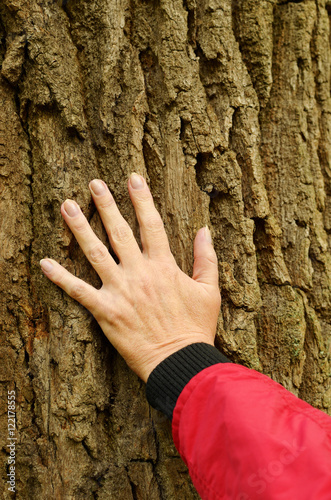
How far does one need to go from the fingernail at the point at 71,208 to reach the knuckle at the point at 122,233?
18cm

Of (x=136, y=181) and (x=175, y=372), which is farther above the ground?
(x=136, y=181)

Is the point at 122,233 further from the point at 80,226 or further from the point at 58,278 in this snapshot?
the point at 58,278

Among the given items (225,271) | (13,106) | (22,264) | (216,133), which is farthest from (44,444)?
(216,133)

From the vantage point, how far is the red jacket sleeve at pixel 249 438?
3.39 feet

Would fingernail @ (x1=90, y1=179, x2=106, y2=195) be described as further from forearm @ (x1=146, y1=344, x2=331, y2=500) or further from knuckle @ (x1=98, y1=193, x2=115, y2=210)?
forearm @ (x1=146, y1=344, x2=331, y2=500)

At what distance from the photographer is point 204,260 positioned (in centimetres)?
169

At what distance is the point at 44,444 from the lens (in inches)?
62.4

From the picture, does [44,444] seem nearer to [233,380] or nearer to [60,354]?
[60,354]

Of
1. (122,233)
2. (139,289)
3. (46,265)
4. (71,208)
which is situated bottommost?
(139,289)

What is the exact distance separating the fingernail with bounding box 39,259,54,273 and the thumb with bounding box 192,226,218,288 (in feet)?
2.16

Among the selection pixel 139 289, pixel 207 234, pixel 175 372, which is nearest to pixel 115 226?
pixel 139 289

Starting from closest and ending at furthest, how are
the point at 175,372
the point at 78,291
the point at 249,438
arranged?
the point at 249,438
the point at 175,372
the point at 78,291

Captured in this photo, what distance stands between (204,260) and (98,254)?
496 mm

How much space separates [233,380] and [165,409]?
1.04ft
